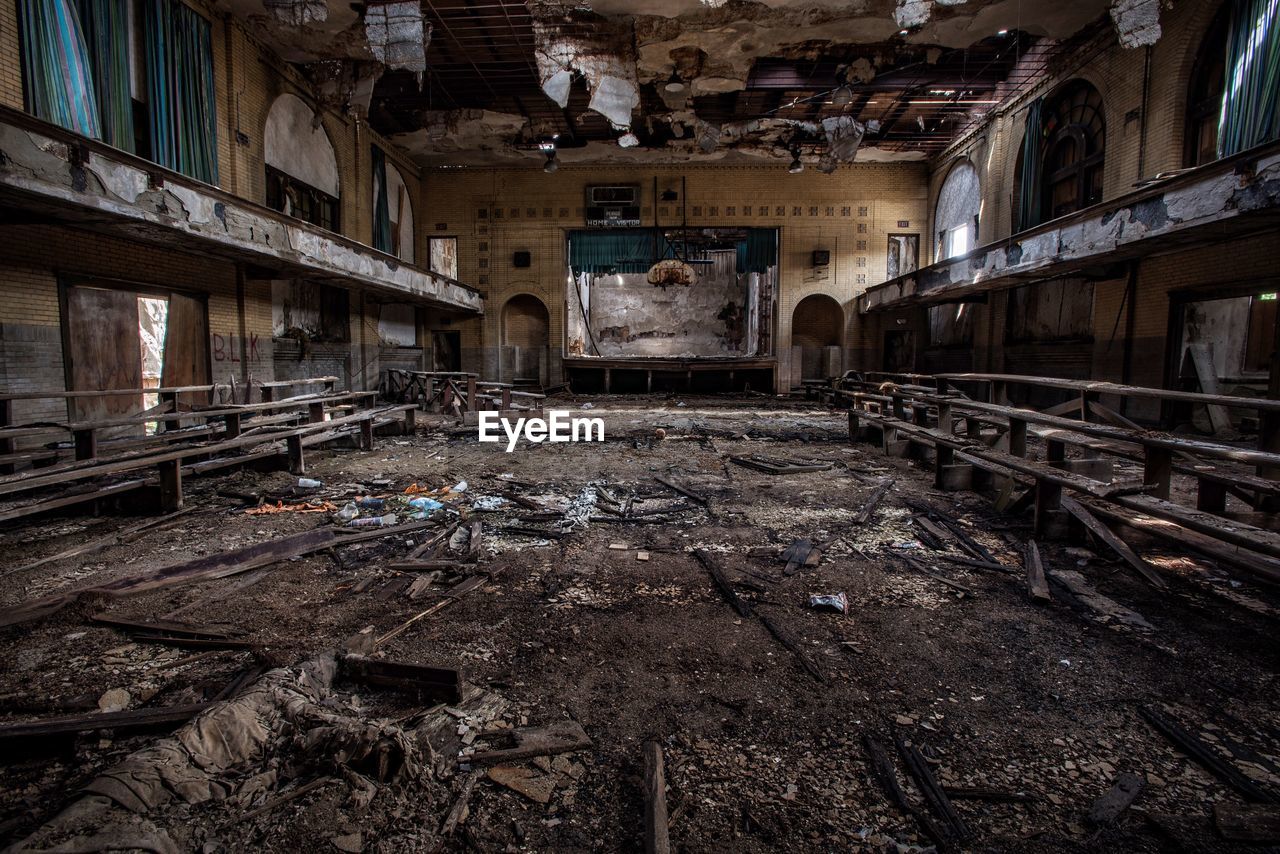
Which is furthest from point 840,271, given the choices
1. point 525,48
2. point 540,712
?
point 540,712

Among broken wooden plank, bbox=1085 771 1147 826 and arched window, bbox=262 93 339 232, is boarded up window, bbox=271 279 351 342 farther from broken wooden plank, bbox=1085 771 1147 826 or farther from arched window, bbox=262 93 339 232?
broken wooden plank, bbox=1085 771 1147 826

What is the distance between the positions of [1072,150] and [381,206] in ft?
64.1

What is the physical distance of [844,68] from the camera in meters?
13.4

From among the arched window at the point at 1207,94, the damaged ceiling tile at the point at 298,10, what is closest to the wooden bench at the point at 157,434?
the damaged ceiling tile at the point at 298,10

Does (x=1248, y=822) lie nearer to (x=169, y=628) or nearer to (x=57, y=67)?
(x=169, y=628)

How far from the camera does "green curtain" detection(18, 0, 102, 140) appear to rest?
7520 mm

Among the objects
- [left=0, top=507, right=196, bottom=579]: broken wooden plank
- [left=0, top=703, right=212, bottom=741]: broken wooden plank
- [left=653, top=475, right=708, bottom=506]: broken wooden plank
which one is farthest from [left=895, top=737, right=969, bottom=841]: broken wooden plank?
[left=0, top=507, right=196, bottom=579]: broken wooden plank

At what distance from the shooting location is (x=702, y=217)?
2042cm

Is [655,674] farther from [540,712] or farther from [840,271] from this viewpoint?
[840,271]

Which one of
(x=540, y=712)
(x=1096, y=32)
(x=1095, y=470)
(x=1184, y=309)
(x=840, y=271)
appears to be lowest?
(x=540, y=712)

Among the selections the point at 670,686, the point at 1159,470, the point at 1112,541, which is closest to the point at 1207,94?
the point at 1159,470

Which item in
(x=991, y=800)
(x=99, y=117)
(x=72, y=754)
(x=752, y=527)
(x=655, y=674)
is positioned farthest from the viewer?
(x=99, y=117)

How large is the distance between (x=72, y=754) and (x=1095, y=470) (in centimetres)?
729

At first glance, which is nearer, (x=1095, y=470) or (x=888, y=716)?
(x=888, y=716)
